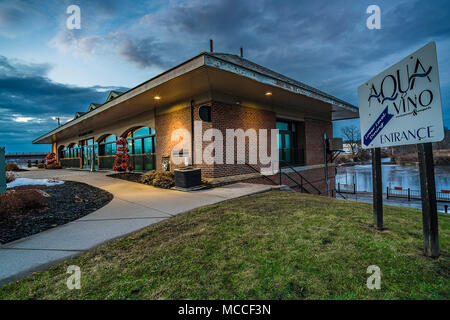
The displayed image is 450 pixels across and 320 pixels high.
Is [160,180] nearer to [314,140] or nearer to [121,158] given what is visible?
[121,158]

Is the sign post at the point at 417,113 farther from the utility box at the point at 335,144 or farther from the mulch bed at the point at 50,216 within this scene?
the utility box at the point at 335,144

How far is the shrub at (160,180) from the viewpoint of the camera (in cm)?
837

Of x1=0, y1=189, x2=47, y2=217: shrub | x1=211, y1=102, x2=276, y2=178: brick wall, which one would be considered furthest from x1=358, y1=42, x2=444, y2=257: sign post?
x1=0, y1=189, x2=47, y2=217: shrub

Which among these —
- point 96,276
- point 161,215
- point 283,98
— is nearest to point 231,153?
point 283,98

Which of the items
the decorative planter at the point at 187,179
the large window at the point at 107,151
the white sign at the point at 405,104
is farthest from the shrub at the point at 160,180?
the large window at the point at 107,151

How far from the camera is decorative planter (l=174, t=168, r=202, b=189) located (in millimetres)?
7617

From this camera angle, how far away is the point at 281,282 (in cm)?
198

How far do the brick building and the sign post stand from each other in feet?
14.2

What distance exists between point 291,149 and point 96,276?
12910 mm

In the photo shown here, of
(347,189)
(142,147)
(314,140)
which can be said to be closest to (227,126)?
(142,147)

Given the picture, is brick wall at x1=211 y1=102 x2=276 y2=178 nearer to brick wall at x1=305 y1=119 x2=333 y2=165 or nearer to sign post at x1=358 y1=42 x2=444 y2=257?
brick wall at x1=305 y1=119 x2=333 y2=165
